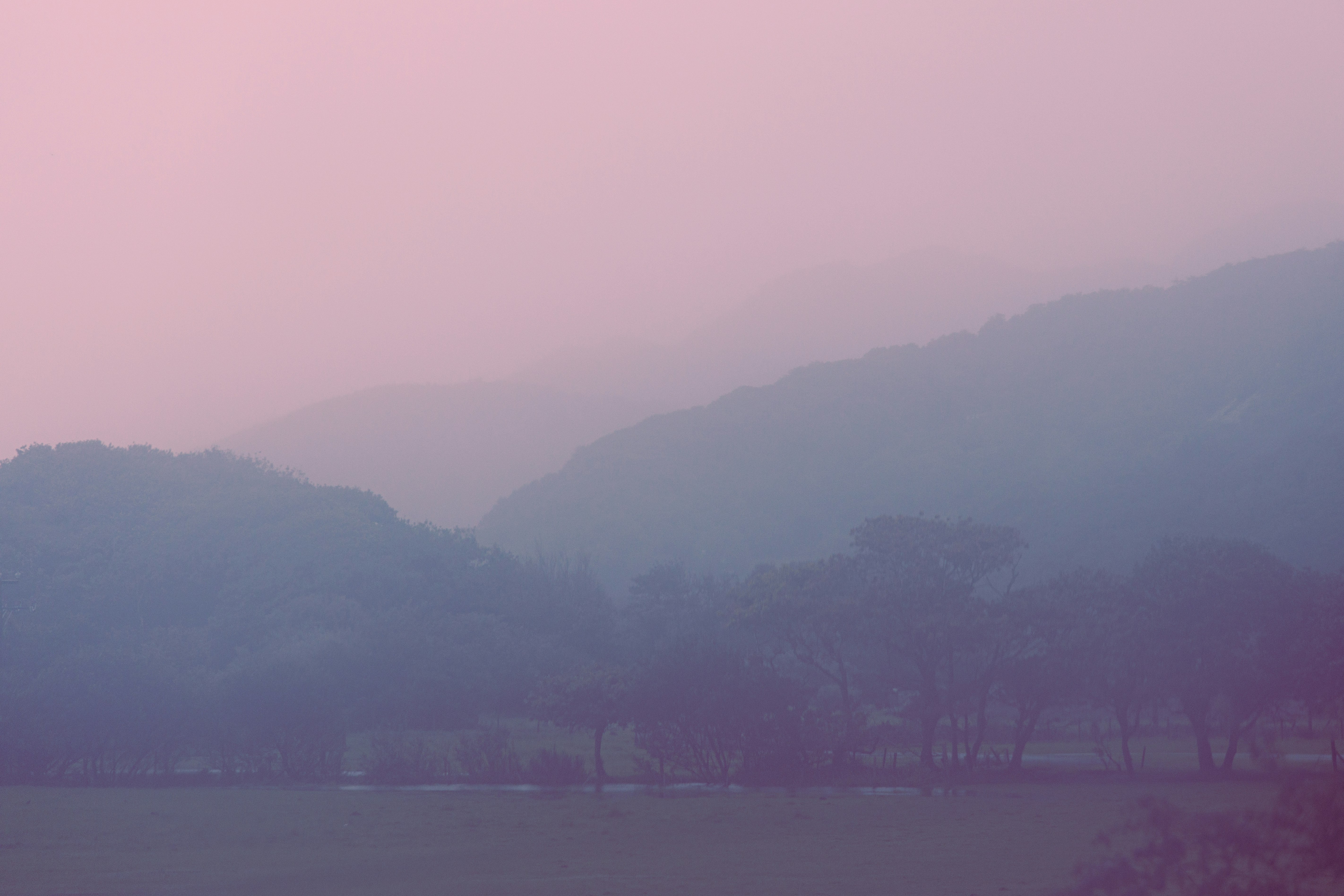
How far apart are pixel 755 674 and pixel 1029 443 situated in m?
97.7

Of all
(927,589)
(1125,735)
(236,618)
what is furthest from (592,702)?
(236,618)

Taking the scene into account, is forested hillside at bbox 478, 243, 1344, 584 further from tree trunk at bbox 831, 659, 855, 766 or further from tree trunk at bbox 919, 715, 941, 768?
tree trunk at bbox 831, 659, 855, 766

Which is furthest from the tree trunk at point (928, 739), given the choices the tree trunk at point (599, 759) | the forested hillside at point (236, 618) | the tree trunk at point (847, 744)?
the forested hillside at point (236, 618)

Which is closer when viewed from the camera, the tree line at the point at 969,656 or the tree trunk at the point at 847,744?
the tree line at the point at 969,656

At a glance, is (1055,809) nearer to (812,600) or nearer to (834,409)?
(812,600)

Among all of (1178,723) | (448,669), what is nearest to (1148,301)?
(1178,723)

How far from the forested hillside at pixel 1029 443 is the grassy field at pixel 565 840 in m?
64.9

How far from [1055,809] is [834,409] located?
12835cm

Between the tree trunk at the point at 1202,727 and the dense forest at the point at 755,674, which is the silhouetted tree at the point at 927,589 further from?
the tree trunk at the point at 1202,727

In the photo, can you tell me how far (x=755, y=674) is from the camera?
38719 millimetres

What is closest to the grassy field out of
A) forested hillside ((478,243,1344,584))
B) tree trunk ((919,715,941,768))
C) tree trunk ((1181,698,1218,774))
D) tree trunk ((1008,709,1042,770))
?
tree trunk ((1008,709,1042,770))

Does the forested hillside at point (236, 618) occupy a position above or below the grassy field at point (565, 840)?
above

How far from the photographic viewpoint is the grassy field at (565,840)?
1809 centimetres

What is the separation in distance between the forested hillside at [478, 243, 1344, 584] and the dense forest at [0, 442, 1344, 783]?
42463 millimetres
